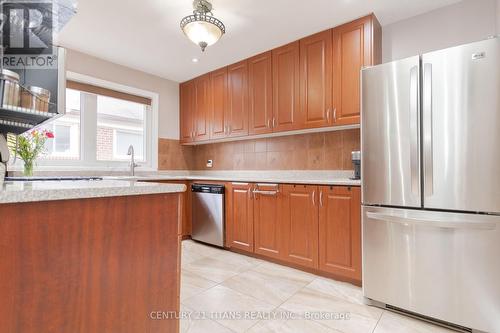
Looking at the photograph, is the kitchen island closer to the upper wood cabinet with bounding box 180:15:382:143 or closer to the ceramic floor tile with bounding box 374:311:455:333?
the ceramic floor tile with bounding box 374:311:455:333

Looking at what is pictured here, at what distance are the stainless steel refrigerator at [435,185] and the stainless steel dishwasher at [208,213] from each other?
1740 millimetres

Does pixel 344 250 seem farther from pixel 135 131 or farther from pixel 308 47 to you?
pixel 135 131

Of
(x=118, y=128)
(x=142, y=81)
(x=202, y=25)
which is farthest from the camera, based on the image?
(x=142, y=81)

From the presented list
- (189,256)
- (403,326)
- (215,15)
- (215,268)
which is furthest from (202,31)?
(403,326)

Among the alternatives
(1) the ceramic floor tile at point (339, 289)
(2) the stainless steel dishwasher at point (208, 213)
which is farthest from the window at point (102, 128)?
(1) the ceramic floor tile at point (339, 289)

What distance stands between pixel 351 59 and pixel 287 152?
1.26m

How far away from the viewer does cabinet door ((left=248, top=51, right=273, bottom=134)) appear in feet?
9.89

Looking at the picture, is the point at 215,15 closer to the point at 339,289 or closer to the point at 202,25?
the point at 202,25

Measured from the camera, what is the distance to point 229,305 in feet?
6.18

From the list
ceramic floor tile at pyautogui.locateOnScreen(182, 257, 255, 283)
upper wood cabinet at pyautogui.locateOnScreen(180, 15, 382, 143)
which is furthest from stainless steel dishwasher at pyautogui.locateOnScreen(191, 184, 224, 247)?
upper wood cabinet at pyautogui.locateOnScreen(180, 15, 382, 143)

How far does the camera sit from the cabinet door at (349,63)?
2.31 metres

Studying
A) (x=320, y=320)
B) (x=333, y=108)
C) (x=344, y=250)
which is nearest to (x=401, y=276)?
(x=344, y=250)

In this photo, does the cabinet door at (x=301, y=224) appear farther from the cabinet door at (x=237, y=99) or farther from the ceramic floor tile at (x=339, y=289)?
the cabinet door at (x=237, y=99)

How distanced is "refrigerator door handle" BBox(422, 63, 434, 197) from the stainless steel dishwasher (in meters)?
2.11
